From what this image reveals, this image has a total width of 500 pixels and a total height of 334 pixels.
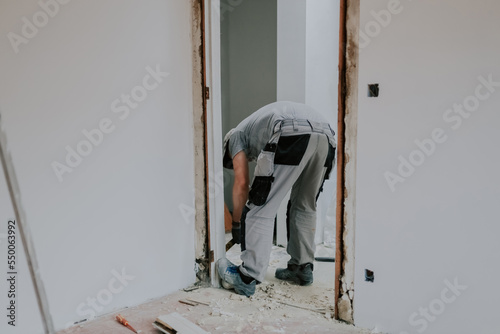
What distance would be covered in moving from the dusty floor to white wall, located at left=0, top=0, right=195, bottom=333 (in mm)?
106

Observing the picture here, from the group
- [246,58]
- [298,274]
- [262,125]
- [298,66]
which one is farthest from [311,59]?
[298,274]

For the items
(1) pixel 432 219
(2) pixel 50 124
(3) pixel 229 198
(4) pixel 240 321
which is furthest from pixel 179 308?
(3) pixel 229 198

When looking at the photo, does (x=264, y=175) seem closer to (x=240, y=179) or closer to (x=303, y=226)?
(x=240, y=179)

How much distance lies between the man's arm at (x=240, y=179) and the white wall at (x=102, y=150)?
0.27 meters

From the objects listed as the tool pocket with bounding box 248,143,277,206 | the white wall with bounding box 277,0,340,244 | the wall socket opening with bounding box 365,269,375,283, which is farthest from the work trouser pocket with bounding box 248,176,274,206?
the white wall with bounding box 277,0,340,244

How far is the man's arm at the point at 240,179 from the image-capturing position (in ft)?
7.60

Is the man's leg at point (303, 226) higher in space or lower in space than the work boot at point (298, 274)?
higher

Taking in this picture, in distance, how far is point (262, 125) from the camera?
7.48 ft

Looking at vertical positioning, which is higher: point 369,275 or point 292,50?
point 292,50

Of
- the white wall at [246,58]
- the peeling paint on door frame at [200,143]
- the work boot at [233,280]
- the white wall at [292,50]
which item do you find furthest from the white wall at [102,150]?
the white wall at [246,58]

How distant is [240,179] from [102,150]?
79 centimetres

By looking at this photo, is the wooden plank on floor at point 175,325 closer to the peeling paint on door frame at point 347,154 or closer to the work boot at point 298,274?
the peeling paint on door frame at point 347,154

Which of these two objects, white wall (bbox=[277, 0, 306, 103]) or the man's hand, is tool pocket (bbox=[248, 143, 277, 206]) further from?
white wall (bbox=[277, 0, 306, 103])

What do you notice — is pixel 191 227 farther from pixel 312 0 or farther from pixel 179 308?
pixel 312 0
